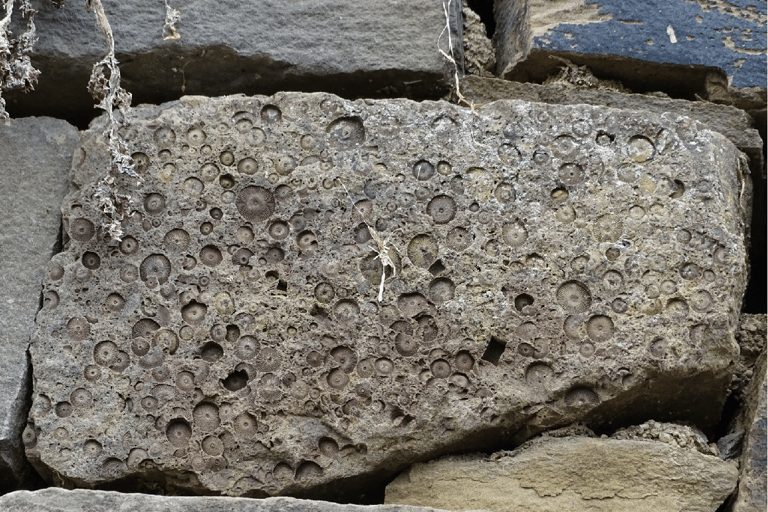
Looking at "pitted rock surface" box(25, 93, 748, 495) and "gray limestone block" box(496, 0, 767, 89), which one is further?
"gray limestone block" box(496, 0, 767, 89)

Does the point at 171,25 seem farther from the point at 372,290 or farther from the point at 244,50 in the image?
the point at 372,290

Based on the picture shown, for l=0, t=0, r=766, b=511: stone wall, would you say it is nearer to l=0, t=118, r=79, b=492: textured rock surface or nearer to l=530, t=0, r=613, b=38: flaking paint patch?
l=0, t=118, r=79, b=492: textured rock surface

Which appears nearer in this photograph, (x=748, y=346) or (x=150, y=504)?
(x=150, y=504)

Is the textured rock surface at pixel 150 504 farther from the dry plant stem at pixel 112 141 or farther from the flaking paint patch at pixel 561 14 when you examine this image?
the flaking paint patch at pixel 561 14

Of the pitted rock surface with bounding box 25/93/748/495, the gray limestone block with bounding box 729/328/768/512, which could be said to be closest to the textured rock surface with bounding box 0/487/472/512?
the pitted rock surface with bounding box 25/93/748/495

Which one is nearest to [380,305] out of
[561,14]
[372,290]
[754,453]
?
[372,290]

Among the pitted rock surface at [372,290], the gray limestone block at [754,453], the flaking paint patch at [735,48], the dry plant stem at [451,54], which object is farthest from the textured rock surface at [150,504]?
the flaking paint patch at [735,48]

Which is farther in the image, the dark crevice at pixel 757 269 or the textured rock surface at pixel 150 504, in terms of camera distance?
the dark crevice at pixel 757 269
